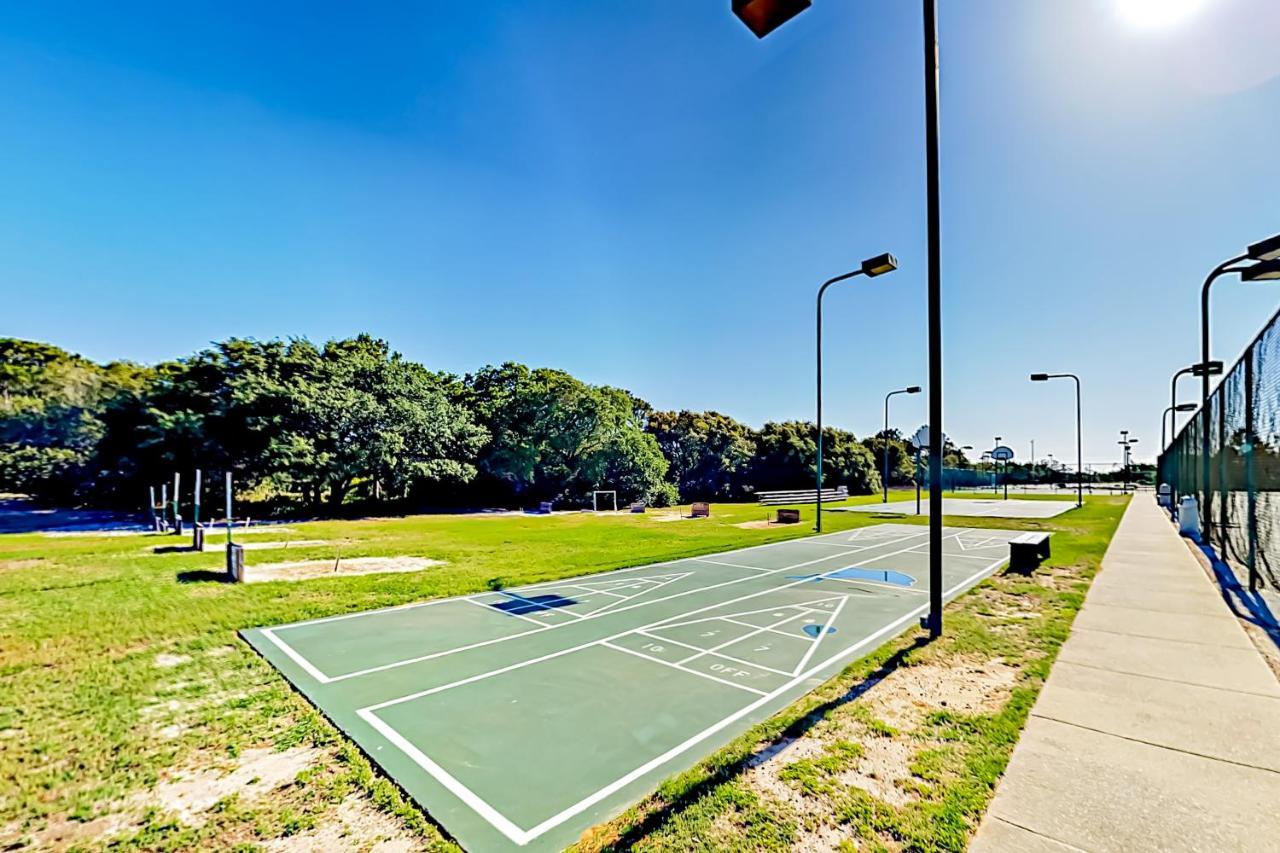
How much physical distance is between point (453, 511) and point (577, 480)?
7.79m

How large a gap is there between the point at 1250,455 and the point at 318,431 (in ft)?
95.9

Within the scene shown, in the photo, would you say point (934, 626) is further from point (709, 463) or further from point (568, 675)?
point (709, 463)

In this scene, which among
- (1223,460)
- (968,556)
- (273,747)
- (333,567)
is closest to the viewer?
(273,747)

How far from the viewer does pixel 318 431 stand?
2492 cm

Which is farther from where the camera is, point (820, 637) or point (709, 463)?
point (709, 463)

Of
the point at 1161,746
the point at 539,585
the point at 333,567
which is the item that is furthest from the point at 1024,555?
the point at 333,567

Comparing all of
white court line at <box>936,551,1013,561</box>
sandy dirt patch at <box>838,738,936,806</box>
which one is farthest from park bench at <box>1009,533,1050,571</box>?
sandy dirt patch at <box>838,738,936,806</box>

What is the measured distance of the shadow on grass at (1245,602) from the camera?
6.39 meters

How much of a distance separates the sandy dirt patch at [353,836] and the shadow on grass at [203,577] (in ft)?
29.3

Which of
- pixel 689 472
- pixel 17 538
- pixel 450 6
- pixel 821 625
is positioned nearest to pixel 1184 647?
pixel 821 625

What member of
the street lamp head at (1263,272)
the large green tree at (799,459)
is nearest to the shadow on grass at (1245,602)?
the street lamp head at (1263,272)

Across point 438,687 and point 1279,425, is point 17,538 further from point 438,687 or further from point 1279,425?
point 1279,425

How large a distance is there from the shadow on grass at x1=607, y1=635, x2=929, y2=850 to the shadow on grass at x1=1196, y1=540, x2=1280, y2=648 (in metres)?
4.59

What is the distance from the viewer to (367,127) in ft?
43.0
